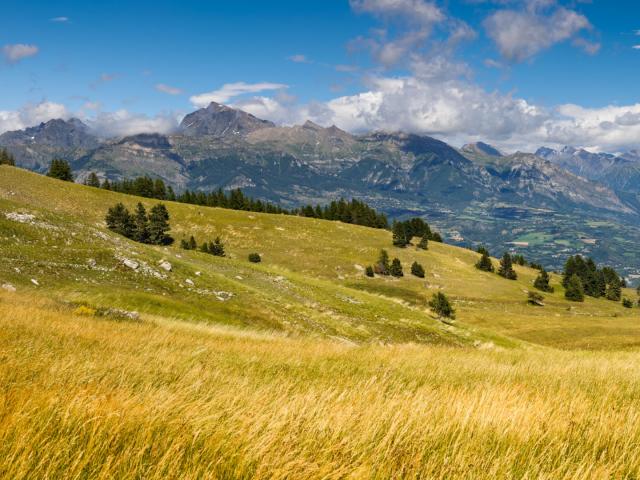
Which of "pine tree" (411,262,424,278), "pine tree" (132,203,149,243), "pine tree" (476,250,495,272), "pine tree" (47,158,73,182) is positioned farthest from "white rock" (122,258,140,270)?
"pine tree" (47,158,73,182)

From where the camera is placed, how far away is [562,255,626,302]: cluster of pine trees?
120 metres

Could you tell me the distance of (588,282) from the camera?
456 feet

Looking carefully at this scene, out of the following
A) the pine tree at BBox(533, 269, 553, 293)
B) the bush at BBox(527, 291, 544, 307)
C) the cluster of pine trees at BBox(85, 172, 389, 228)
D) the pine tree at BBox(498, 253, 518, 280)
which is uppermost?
the cluster of pine trees at BBox(85, 172, 389, 228)

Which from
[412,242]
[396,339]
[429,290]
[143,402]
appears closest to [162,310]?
[396,339]

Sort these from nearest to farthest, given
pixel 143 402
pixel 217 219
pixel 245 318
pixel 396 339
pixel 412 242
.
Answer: pixel 143 402
pixel 245 318
pixel 396 339
pixel 217 219
pixel 412 242

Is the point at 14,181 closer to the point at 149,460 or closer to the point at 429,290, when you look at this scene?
the point at 429,290

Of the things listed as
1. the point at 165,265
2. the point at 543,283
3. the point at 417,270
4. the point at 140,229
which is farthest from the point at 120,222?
the point at 543,283

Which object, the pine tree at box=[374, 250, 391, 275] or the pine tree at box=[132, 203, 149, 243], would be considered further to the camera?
the pine tree at box=[374, 250, 391, 275]

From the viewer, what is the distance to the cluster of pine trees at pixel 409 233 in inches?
4727

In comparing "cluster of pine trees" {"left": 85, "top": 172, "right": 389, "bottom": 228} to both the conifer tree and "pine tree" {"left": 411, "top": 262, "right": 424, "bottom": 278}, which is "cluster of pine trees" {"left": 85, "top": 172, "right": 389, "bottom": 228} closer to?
"pine tree" {"left": 411, "top": 262, "right": 424, "bottom": 278}

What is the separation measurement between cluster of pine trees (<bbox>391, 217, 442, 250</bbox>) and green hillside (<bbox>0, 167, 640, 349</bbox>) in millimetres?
3960

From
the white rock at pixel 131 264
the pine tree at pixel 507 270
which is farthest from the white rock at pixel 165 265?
the pine tree at pixel 507 270

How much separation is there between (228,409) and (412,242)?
429 ft

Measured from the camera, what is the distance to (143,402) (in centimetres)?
406
